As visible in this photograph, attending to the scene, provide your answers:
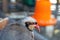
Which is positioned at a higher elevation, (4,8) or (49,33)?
(4,8)

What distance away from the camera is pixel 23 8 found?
7.00 feet

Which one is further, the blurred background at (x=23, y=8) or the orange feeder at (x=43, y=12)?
the blurred background at (x=23, y=8)

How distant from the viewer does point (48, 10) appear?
1331 mm

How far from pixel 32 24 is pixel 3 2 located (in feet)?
2.95

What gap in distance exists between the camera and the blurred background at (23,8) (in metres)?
1.79

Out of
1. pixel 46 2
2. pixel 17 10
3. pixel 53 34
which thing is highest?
pixel 46 2

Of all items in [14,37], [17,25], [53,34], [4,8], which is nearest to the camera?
[14,37]

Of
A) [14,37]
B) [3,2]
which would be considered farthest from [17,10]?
[14,37]

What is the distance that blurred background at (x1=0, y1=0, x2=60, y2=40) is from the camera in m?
1.79

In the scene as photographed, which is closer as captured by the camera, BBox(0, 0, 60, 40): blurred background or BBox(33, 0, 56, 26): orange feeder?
BBox(33, 0, 56, 26): orange feeder

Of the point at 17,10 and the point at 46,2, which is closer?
the point at 46,2

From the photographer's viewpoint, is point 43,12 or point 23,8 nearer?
point 43,12

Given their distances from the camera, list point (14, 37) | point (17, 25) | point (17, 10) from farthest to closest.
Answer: point (17, 10)
point (17, 25)
point (14, 37)

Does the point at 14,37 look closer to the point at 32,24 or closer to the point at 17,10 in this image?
the point at 32,24
